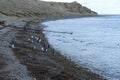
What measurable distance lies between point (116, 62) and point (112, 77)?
6.43 metres

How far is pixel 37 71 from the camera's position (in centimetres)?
1634

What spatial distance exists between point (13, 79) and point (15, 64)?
374cm

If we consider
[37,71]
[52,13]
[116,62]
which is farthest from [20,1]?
[37,71]

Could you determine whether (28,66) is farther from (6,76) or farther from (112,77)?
(112,77)

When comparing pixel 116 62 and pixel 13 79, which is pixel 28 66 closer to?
pixel 13 79

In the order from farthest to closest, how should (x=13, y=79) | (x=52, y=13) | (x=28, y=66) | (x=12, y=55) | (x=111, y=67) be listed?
(x=52, y=13), (x=111, y=67), (x=12, y=55), (x=28, y=66), (x=13, y=79)

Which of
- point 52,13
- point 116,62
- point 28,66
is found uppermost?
point 28,66

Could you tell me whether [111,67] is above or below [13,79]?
below

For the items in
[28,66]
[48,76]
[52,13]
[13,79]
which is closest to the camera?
[13,79]

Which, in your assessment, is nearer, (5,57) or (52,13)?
(5,57)

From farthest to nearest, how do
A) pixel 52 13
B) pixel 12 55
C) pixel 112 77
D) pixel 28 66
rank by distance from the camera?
pixel 52 13 → pixel 12 55 → pixel 112 77 → pixel 28 66

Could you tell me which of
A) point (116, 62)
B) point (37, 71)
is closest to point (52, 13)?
point (116, 62)

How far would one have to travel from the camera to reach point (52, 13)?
155375 millimetres

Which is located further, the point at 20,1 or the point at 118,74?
the point at 20,1
